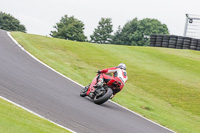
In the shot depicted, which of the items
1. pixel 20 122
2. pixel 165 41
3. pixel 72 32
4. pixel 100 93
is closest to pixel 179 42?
pixel 165 41

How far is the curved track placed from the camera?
8.94 meters

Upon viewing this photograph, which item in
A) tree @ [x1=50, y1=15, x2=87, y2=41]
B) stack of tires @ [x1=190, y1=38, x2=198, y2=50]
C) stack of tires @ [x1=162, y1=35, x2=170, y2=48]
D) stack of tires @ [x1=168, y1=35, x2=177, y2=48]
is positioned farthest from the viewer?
tree @ [x1=50, y1=15, x2=87, y2=41]

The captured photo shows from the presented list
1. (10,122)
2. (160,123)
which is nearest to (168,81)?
(160,123)

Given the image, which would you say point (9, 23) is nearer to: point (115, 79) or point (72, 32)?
point (72, 32)

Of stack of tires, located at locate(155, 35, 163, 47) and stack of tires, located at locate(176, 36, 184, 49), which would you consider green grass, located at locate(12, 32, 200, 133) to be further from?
stack of tires, located at locate(155, 35, 163, 47)

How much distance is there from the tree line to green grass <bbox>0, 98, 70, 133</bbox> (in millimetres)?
82696

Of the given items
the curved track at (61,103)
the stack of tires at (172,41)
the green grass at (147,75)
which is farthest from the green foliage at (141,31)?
the curved track at (61,103)

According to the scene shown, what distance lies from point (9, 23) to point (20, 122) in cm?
10076

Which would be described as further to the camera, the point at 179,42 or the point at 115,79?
the point at 179,42

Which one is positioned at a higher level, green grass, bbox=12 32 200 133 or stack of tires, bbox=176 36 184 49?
stack of tires, bbox=176 36 184 49

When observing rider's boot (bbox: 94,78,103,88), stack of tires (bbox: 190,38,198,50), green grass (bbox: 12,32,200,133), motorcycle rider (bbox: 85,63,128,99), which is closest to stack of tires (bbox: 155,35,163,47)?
stack of tires (bbox: 190,38,198,50)

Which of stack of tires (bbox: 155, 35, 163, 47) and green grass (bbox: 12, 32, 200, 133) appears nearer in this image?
green grass (bbox: 12, 32, 200, 133)

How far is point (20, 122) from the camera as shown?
6.80m

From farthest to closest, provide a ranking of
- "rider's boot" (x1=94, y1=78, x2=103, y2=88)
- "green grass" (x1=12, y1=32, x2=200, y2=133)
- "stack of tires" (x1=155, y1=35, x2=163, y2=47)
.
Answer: "stack of tires" (x1=155, y1=35, x2=163, y2=47) < "green grass" (x1=12, y1=32, x2=200, y2=133) < "rider's boot" (x1=94, y1=78, x2=103, y2=88)
